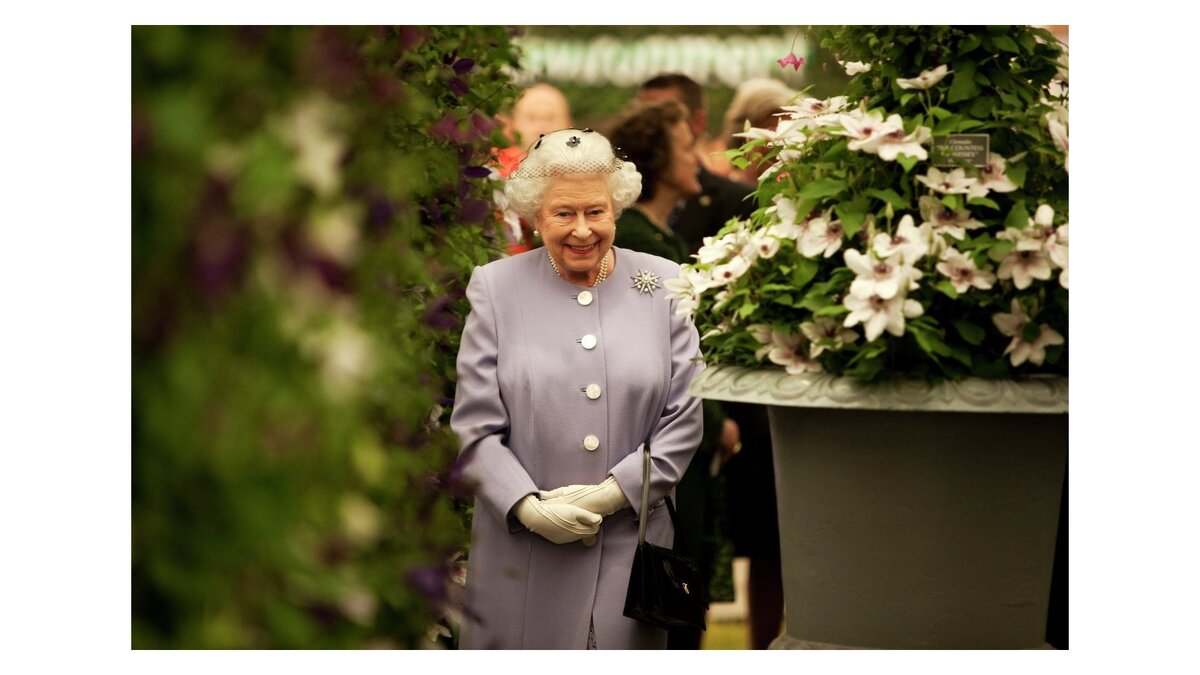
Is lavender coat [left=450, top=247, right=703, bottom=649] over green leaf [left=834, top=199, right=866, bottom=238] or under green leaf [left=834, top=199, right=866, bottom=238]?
under

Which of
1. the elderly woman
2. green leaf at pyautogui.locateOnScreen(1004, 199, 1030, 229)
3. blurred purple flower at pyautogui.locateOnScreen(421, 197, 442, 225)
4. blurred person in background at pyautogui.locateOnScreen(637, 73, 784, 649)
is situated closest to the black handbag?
the elderly woman

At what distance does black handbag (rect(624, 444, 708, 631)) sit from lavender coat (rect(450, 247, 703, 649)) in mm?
106

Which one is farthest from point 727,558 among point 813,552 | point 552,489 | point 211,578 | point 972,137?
point 211,578

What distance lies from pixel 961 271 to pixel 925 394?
0.26 meters

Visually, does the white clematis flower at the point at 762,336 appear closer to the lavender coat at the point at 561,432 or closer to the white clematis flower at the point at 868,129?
the white clematis flower at the point at 868,129

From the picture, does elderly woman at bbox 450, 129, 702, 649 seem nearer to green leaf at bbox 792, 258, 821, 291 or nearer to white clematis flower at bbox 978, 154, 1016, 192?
green leaf at bbox 792, 258, 821, 291

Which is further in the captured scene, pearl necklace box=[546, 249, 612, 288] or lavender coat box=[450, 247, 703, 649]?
pearl necklace box=[546, 249, 612, 288]

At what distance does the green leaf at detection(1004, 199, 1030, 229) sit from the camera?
278 cm

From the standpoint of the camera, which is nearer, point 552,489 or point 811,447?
point 811,447

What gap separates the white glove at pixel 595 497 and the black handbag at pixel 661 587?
7 centimetres

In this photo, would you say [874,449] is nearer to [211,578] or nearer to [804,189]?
[804,189]

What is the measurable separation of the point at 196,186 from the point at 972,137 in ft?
6.56

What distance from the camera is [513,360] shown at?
356 centimetres

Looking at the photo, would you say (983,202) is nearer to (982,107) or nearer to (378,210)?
(982,107)
